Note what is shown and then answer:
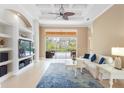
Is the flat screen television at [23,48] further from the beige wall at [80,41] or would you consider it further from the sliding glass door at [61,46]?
the sliding glass door at [61,46]

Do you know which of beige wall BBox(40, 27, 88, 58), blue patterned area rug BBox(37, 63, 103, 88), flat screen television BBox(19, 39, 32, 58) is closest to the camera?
blue patterned area rug BBox(37, 63, 103, 88)

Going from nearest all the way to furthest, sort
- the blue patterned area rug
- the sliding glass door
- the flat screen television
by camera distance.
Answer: the blue patterned area rug
the flat screen television
the sliding glass door

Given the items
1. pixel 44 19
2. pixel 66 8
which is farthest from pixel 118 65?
pixel 44 19

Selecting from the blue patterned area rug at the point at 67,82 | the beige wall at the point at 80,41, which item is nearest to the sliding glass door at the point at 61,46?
the beige wall at the point at 80,41

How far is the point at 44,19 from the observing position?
436 inches

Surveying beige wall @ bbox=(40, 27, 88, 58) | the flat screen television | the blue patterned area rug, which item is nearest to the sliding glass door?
beige wall @ bbox=(40, 27, 88, 58)

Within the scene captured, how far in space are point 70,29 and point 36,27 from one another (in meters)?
3.70

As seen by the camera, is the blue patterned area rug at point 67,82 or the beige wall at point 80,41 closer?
the blue patterned area rug at point 67,82

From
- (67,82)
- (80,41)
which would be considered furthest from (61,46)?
(67,82)

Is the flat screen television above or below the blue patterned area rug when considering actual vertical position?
above

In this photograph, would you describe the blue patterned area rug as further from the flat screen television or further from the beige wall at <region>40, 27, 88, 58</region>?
the beige wall at <region>40, 27, 88, 58</region>

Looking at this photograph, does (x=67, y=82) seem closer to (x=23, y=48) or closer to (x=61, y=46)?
(x=23, y=48)

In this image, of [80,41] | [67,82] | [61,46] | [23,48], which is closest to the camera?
[67,82]
